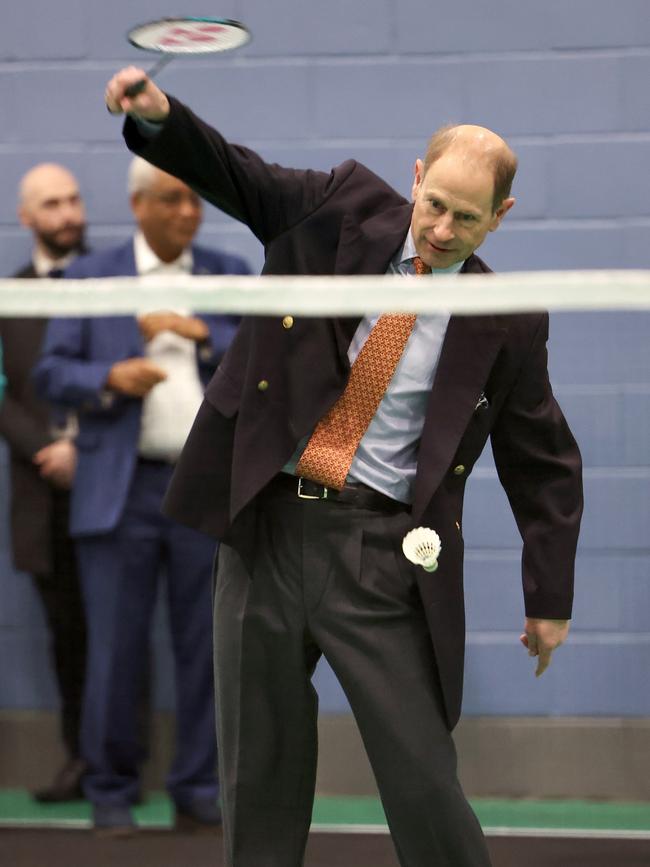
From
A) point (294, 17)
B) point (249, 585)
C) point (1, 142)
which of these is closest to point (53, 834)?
point (249, 585)

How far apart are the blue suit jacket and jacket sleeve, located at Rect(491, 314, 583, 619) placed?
68 centimetres

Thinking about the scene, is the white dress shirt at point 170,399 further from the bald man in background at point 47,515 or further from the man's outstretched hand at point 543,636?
the man's outstretched hand at point 543,636

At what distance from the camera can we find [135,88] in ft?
5.24

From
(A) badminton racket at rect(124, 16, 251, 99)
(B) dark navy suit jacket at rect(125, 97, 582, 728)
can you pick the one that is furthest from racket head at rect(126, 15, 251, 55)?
(B) dark navy suit jacket at rect(125, 97, 582, 728)

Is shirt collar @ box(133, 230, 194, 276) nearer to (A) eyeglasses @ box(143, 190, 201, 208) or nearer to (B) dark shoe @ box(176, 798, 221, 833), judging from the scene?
(A) eyeglasses @ box(143, 190, 201, 208)

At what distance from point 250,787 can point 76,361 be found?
33.7 inches

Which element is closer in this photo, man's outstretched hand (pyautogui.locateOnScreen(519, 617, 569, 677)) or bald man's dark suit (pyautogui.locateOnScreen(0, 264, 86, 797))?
man's outstretched hand (pyautogui.locateOnScreen(519, 617, 569, 677))

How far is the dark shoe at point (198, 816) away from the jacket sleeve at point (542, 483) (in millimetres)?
911

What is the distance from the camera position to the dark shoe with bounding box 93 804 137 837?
2.55 m

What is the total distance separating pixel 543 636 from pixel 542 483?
0.22m

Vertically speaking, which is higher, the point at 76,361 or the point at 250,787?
the point at 76,361

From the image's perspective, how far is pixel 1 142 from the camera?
3.32m

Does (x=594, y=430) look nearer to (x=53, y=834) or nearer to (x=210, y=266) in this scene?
(x=210, y=266)

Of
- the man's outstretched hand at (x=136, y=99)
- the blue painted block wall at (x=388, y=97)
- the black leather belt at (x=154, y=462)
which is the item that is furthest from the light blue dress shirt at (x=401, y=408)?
the blue painted block wall at (x=388, y=97)
